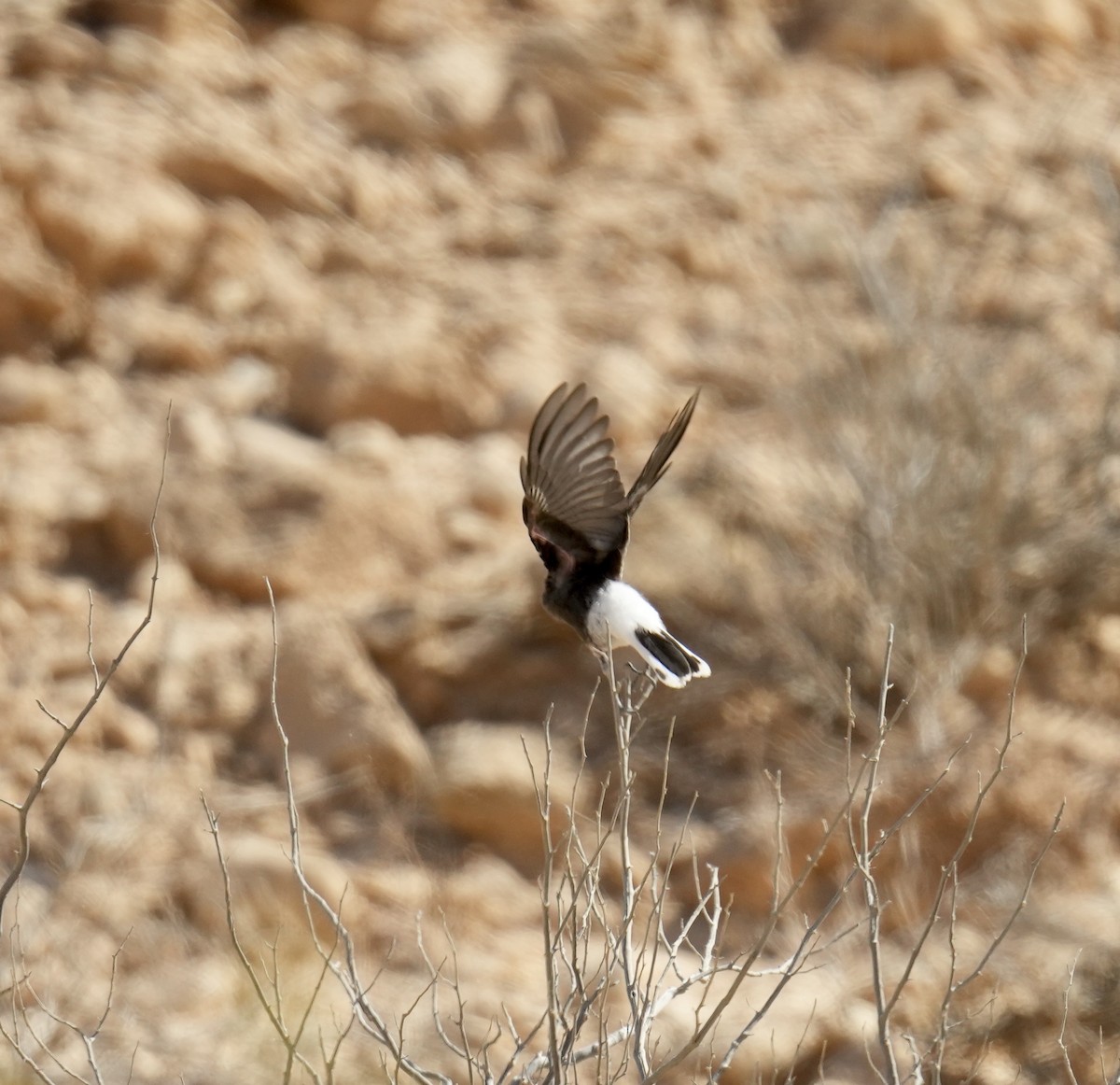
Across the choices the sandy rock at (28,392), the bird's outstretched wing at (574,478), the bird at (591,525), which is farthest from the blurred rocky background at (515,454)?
the bird's outstretched wing at (574,478)

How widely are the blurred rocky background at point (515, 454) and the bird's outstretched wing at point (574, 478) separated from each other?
87.5 inches

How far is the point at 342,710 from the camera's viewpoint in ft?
21.2

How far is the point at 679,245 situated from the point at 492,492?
5.71 ft

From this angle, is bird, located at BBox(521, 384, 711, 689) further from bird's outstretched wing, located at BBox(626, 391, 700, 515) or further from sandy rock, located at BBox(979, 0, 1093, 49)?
sandy rock, located at BBox(979, 0, 1093, 49)

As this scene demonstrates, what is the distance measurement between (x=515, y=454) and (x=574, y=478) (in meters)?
3.90

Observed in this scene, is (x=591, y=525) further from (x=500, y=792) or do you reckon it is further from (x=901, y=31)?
(x=901, y=31)

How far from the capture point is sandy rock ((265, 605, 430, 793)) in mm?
6402

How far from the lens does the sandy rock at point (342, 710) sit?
252 inches

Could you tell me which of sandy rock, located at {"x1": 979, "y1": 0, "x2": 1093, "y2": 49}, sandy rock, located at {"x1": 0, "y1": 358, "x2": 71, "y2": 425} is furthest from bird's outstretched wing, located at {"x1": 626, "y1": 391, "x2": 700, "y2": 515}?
sandy rock, located at {"x1": 979, "y1": 0, "x2": 1093, "y2": 49}

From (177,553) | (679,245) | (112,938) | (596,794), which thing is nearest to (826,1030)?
(596,794)

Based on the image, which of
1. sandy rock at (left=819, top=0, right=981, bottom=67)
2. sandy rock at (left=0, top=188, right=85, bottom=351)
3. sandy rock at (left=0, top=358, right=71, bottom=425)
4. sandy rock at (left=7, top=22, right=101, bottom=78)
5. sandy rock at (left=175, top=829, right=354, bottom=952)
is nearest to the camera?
sandy rock at (left=175, top=829, right=354, bottom=952)

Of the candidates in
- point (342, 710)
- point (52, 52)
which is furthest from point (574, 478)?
point (52, 52)

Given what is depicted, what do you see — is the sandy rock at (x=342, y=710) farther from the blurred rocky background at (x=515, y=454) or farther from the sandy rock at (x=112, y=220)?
the sandy rock at (x=112, y=220)

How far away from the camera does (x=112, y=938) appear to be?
5.89 metres
